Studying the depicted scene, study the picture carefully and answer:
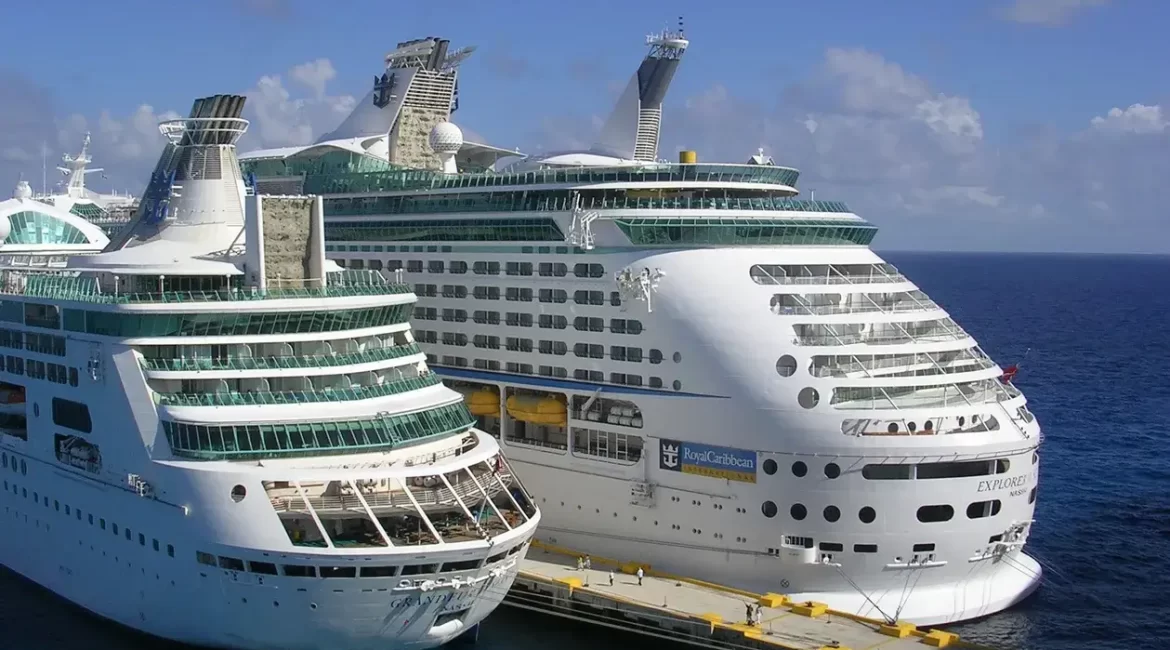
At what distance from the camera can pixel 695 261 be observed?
32.1m

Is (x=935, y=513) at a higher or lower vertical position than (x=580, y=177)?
lower

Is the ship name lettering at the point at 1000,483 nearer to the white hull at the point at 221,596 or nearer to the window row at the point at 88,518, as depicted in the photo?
the white hull at the point at 221,596

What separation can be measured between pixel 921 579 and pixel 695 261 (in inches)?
399

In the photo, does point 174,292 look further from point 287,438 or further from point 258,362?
point 287,438

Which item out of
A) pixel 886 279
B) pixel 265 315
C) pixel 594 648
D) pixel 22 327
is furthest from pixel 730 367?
pixel 22 327

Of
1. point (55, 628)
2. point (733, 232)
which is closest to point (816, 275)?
point (733, 232)

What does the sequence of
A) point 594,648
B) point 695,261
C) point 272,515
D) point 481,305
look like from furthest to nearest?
point 481,305 < point 695,261 < point 594,648 < point 272,515

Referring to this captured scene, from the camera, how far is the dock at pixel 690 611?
90.9ft

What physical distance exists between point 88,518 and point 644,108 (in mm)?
22273

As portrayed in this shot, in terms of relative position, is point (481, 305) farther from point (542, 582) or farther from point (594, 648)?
point (594, 648)

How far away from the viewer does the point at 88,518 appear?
29.0 m

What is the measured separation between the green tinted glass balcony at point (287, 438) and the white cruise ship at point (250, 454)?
0.12 ft

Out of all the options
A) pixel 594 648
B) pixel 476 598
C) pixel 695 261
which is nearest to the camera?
pixel 476 598

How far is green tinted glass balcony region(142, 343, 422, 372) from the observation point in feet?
87.5
